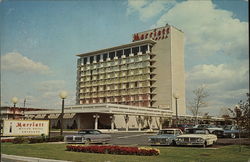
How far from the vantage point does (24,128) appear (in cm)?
2430

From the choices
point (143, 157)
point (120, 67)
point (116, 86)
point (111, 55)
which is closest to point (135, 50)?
point (120, 67)

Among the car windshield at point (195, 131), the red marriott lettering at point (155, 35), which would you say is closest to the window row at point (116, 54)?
the red marriott lettering at point (155, 35)

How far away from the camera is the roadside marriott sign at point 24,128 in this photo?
23573mm

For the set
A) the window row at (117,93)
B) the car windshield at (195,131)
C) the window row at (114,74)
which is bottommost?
the car windshield at (195,131)

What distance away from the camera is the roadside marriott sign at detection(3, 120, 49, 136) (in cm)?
2357

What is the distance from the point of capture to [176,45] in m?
89.4

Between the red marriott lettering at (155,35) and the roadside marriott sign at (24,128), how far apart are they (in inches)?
2695

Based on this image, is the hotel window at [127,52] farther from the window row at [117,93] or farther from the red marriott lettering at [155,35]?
the window row at [117,93]

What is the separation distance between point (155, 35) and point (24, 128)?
234 feet

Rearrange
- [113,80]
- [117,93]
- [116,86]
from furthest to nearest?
[113,80] → [116,86] → [117,93]

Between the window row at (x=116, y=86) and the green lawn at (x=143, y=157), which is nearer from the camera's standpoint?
the green lawn at (x=143, y=157)

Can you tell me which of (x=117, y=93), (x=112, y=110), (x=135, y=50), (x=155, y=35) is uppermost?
(x=155, y=35)

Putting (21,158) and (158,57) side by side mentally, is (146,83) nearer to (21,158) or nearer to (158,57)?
(158,57)

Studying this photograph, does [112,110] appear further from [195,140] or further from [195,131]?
[195,140]
